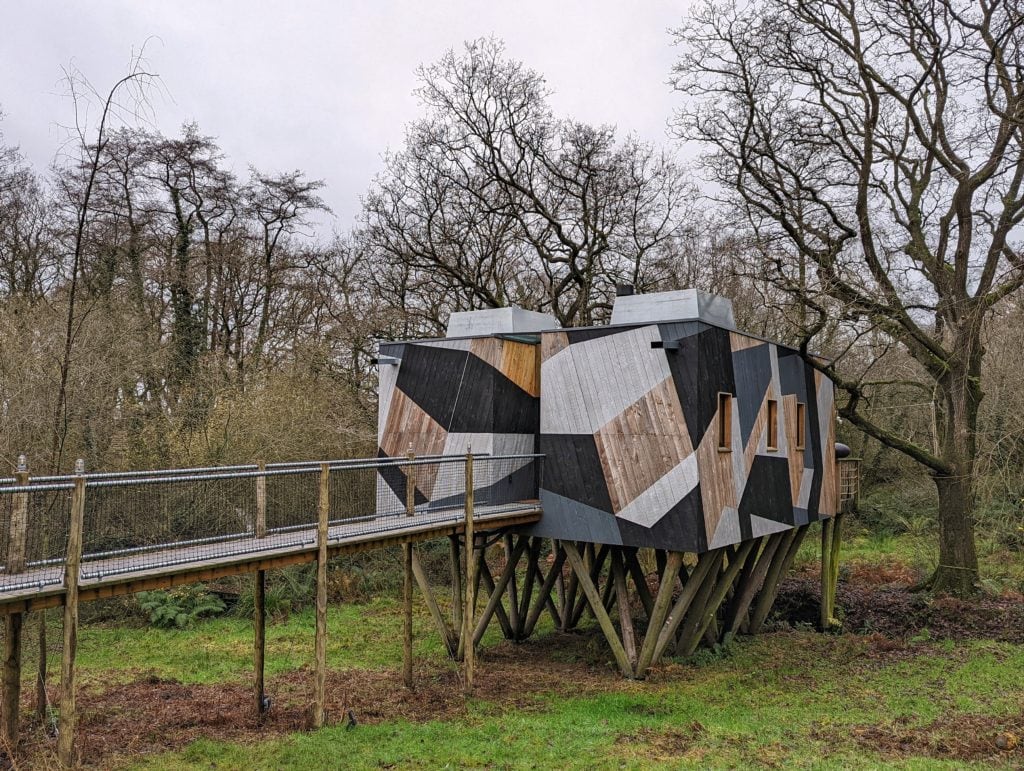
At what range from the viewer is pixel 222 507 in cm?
1041

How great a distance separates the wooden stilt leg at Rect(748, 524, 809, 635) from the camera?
14867 millimetres

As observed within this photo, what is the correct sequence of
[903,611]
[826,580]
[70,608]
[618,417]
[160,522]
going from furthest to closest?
1. [826,580]
2. [903,611]
3. [618,417]
4. [160,522]
5. [70,608]

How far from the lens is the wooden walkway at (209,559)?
6.18 metres

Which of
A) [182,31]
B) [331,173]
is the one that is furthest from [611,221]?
[182,31]

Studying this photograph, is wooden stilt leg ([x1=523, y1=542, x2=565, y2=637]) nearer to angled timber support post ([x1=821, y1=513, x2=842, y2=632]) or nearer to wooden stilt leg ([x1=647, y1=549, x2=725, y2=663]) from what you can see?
wooden stilt leg ([x1=647, y1=549, x2=725, y2=663])

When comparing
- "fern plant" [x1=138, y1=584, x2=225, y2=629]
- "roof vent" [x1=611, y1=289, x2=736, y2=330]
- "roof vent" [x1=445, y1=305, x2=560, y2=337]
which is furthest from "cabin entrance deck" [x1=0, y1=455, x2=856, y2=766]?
"fern plant" [x1=138, y1=584, x2=225, y2=629]

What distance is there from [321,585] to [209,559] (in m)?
1.70

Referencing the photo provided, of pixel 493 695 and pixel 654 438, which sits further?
pixel 654 438

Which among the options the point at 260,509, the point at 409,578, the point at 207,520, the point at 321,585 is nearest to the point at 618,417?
the point at 409,578

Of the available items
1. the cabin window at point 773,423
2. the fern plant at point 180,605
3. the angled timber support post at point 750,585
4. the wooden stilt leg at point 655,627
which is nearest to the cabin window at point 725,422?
the cabin window at point 773,423

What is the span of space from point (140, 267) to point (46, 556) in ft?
50.3

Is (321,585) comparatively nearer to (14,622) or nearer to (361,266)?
(14,622)

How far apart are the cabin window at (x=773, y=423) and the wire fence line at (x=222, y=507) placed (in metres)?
4.36

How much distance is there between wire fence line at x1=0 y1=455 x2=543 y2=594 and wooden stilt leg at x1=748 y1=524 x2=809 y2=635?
608cm
